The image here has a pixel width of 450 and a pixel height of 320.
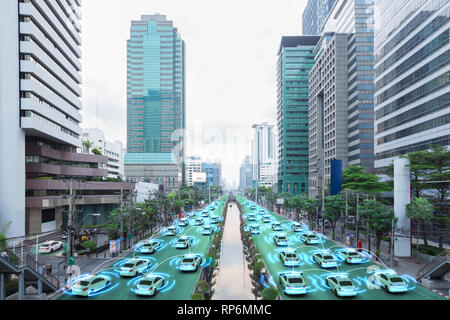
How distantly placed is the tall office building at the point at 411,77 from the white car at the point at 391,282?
88.8 ft


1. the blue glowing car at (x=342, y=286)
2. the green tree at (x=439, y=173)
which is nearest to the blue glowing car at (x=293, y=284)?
the blue glowing car at (x=342, y=286)

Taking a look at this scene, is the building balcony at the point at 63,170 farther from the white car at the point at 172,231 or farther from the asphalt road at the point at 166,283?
the asphalt road at the point at 166,283

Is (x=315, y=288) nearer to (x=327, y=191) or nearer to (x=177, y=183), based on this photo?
(x=327, y=191)

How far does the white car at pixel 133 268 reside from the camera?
94.3 ft

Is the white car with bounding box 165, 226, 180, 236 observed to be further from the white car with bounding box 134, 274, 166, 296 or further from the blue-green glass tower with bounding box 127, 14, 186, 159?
the blue-green glass tower with bounding box 127, 14, 186, 159

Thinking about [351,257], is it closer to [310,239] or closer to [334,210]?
[310,239]

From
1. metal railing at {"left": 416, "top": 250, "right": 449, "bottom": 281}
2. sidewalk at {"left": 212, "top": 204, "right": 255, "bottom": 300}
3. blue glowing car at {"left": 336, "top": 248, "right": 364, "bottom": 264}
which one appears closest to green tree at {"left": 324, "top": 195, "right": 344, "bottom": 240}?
sidewalk at {"left": 212, "top": 204, "right": 255, "bottom": 300}

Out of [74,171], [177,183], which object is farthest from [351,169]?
[177,183]

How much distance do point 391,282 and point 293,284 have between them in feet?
25.6

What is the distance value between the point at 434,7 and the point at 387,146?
28.9m

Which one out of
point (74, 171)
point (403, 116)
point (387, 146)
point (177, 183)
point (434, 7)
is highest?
point (434, 7)

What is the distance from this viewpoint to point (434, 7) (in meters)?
52.9

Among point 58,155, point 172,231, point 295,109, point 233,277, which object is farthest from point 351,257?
point 295,109
